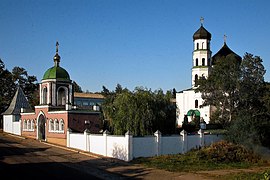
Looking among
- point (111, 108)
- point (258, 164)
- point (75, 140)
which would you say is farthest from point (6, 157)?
point (258, 164)

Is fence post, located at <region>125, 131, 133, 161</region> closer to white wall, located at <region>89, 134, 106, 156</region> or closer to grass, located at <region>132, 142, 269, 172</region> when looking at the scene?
grass, located at <region>132, 142, 269, 172</region>

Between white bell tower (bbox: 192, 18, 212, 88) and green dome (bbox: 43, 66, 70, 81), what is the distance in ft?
70.5

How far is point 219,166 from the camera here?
83.8ft

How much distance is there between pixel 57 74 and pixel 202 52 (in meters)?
23.2

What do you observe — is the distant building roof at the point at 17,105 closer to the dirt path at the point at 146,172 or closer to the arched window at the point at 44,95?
the arched window at the point at 44,95

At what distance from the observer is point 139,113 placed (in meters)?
31.6

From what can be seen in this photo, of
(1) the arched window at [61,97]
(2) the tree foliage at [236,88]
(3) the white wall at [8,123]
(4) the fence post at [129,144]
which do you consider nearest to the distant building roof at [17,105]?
(3) the white wall at [8,123]

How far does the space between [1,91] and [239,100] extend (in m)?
40.0

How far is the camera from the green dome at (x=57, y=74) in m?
38.2

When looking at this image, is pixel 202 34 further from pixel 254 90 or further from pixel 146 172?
pixel 146 172

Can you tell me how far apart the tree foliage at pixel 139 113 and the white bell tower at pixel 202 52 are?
20.5m

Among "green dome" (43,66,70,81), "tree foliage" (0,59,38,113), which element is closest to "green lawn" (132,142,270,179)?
"green dome" (43,66,70,81)

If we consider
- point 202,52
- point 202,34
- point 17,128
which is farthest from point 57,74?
point 202,34

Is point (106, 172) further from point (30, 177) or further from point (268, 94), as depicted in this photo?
point (268, 94)
